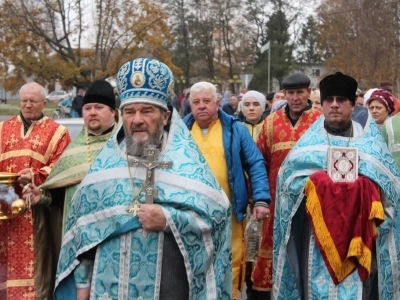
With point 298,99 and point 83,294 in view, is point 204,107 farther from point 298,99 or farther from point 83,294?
point 83,294

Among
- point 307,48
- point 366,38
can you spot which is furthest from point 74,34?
point 307,48

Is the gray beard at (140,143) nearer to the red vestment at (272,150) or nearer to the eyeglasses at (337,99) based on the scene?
the eyeglasses at (337,99)

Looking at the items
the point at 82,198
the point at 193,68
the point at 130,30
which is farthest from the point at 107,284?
the point at 193,68

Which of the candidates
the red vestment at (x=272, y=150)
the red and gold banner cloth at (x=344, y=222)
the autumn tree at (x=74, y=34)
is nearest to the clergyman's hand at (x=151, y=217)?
the red and gold banner cloth at (x=344, y=222)

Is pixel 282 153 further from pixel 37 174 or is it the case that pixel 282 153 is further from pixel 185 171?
pixel 185 171

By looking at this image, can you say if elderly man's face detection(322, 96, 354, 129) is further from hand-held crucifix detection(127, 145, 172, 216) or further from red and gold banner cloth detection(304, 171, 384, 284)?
hand-held crucifix detection(127, 145, 172, 216)

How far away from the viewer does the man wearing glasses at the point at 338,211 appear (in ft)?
16.1

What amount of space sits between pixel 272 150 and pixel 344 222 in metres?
2.10

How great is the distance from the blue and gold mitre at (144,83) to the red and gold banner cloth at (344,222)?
142cm

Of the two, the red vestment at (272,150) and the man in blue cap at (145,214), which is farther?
the red vestment at (272,150)

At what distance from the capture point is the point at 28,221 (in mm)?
6285

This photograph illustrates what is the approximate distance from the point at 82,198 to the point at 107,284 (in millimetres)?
477

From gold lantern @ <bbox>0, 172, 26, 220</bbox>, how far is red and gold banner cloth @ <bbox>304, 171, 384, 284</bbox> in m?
2.00

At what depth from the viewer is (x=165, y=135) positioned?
161 inches
